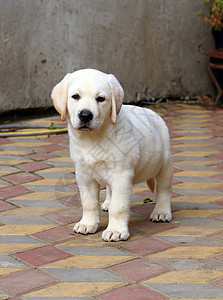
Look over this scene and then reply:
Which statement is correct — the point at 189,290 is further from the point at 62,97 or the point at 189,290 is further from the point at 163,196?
the point at 62,97

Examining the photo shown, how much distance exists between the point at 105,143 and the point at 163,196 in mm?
615

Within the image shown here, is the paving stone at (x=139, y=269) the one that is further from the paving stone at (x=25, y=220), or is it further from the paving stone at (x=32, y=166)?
the paving stone at (x=32, y=166)

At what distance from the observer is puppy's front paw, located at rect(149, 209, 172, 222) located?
362 cm

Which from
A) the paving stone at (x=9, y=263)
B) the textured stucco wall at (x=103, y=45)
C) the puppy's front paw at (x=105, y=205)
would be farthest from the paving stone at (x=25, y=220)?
the textured stucco wall at (x=103, y=45)

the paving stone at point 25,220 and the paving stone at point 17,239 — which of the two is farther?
the paving stone at point 25,220

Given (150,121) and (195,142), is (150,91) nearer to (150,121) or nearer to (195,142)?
(195,142)

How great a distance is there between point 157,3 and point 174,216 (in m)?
4.57

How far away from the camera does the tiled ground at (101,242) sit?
266 centimetres

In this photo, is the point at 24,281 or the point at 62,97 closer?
the point at 24,281

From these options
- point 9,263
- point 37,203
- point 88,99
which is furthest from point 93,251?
point 37,203

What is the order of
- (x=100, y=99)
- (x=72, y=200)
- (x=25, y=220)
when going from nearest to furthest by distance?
(x=100, y=99), (x=25, y=220), (x=72, y=200)

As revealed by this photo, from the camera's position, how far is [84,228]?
342 centimetres

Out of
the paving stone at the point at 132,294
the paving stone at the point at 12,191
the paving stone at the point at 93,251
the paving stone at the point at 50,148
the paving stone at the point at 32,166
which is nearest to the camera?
the paving stone at the point at 132,294

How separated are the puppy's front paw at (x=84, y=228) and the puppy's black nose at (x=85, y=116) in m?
0.65
